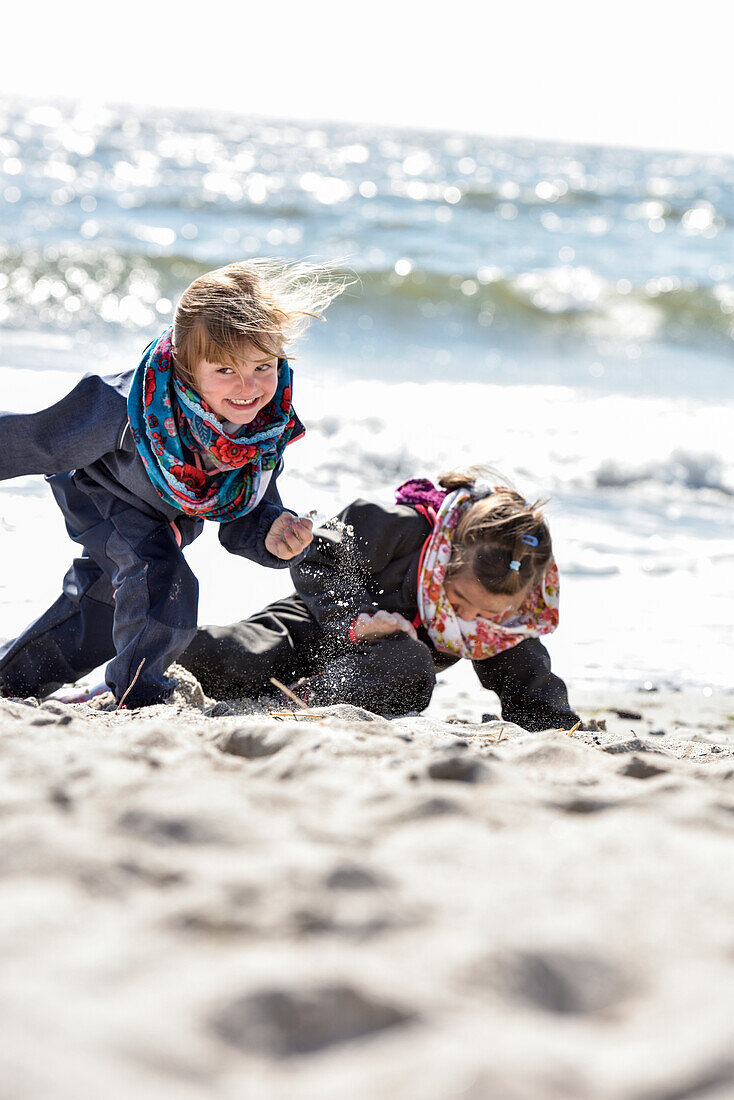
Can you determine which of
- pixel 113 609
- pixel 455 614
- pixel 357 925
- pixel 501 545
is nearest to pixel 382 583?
pixel 455 614

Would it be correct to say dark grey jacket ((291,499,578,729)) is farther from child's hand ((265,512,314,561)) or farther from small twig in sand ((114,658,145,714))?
small twig in sand ((114,658,145,714))

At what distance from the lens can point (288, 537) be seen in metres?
2.61

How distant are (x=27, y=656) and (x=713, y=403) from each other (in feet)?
21.6

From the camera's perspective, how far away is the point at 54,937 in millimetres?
1021

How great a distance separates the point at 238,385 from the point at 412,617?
911mm

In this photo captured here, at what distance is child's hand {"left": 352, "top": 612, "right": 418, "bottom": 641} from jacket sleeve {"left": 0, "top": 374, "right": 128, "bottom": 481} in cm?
83

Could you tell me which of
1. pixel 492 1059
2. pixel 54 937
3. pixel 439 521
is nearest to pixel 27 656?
pixel 439 521

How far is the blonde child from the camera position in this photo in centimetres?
250

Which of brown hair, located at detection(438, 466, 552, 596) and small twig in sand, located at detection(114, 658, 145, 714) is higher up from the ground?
brown hair, located at detection(438, 466, 552, 596)

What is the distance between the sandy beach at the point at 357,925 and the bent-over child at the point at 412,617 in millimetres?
1199

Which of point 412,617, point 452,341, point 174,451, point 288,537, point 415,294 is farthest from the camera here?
point 415,294

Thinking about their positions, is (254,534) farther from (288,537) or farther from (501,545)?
(501,545)

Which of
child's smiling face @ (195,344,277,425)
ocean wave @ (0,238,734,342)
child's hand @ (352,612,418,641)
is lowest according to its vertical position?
child's hand @ (352,612,418,641)

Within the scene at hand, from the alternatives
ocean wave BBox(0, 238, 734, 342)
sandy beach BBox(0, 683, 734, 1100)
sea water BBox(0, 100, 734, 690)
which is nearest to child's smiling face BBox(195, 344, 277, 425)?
sea water BBox(0, 100, 734, 690)
